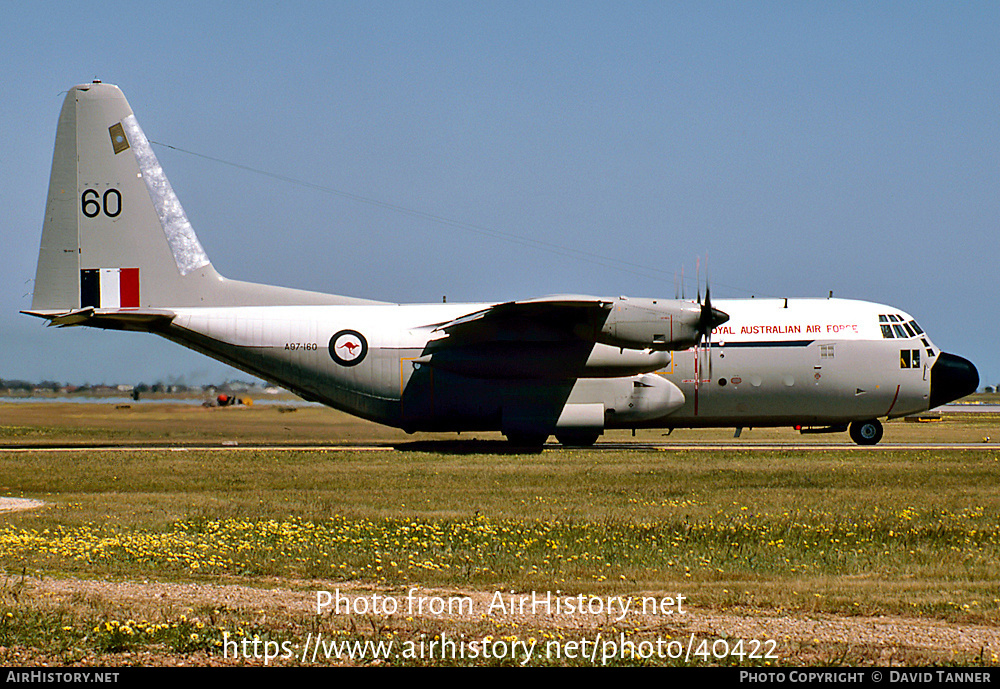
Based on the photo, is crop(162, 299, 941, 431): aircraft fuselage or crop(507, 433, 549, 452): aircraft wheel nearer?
crop(162, 299, 941, 431): aircraft fuselage

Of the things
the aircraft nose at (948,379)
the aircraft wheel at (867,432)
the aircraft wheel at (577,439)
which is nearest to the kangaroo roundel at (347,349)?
the aircraft wheel at (577,439)

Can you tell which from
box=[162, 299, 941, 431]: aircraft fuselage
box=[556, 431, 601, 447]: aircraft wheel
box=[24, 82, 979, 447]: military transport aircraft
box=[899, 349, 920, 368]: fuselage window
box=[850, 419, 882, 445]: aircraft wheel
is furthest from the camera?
box=[850, 419, 882, 445]: aircraft wheel

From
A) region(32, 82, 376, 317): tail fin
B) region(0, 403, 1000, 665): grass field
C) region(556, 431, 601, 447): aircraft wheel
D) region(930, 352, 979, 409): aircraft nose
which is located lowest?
region(556, 431, 601, 447): aircraft wheel

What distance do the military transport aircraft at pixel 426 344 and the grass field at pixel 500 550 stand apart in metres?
2.61

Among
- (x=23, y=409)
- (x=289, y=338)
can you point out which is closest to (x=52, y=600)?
(x=289, y=338)

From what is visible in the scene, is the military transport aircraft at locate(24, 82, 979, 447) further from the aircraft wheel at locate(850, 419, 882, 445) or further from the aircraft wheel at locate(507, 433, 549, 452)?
the aircraft wheel at locate(850, 419, 882, 445)

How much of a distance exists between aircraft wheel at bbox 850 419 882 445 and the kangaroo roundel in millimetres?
→ 16226

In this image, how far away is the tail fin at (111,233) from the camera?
94.3ft

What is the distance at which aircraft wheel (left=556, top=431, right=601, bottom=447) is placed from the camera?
2983cm

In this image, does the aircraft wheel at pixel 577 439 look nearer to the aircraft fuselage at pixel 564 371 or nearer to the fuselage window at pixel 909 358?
the aircraft fuselage at pixel 564 371

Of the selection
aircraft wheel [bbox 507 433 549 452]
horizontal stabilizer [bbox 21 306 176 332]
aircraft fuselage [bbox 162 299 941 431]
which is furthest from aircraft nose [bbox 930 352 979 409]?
horizontal stabilizer [bbox 21 306 176 332]

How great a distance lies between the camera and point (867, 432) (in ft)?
101

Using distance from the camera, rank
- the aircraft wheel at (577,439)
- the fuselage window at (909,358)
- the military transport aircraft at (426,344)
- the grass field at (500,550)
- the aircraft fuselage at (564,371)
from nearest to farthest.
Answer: the grass field at (500,550) → the military transport aircraft at (426,344) → the aircraft fuselage at (564,371) → the fuselage window at (909,358) → the aircraft wheel at (577,439)

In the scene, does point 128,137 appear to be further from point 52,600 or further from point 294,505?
point 52,600
